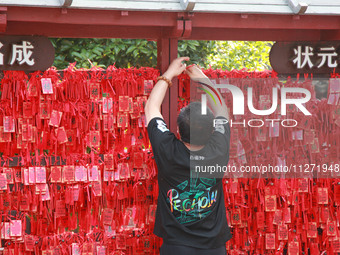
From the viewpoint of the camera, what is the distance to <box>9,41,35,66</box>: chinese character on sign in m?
3.67

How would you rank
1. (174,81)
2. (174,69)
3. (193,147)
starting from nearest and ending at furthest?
(193,147) → (174,69) → (174,81)

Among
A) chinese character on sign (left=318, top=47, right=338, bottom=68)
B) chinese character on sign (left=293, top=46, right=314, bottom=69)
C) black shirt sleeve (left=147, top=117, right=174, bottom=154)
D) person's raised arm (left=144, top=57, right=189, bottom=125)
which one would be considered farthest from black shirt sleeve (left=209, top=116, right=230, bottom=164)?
chinese character on sign (left=318, top=47, right=338, bottom=68)

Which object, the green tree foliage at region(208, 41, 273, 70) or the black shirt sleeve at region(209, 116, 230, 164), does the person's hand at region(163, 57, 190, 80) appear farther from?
the green tree foliage at region(208, 41, 273, 70)

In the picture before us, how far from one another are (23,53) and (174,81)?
1.25m

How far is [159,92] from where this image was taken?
12.0 ft

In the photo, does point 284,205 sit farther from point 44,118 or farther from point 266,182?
point 44,118

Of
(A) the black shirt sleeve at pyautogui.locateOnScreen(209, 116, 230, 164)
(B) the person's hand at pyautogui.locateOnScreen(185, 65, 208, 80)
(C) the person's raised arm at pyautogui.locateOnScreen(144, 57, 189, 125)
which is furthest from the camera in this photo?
(B) the person's hand at pyautogui.locateOnScreen(185, 65, 208, 80)

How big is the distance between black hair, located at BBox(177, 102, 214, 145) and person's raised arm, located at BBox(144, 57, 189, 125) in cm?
25

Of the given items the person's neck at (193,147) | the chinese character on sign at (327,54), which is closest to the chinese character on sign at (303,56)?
the chinese character on sign at (327,54)

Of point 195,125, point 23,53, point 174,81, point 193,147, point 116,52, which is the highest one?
point 116,52

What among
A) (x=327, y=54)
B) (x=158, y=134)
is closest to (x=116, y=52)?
(x=327, y=54)

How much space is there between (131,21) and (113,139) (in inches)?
40.3

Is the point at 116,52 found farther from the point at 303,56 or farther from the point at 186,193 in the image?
the point at 186,193

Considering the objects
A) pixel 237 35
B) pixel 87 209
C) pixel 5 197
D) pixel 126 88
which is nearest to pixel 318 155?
pixel 237 35
